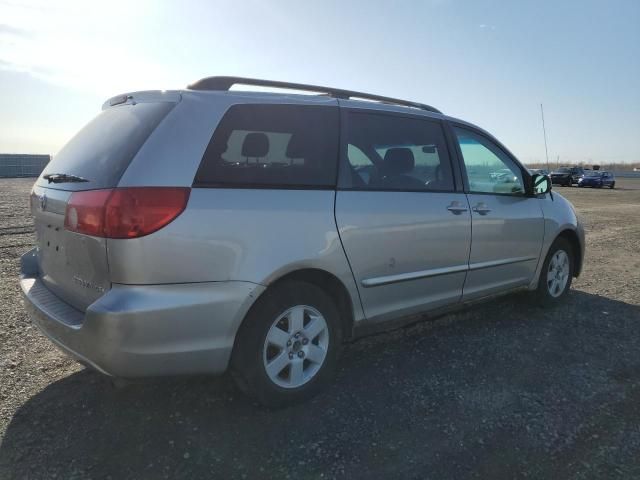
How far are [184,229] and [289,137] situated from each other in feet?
3.08

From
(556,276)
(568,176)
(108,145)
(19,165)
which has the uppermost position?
(19,165)

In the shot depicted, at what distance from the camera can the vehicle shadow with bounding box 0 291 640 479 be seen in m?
2.44

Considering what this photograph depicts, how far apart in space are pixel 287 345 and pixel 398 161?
1.58 metres

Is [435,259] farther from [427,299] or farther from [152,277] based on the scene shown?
[152,277]

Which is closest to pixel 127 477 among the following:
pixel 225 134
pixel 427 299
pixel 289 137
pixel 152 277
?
pixel 152 277

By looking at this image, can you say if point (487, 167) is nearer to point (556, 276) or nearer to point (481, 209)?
point (481, 209)

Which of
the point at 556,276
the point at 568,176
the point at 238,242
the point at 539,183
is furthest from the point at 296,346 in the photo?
the point at 568,176

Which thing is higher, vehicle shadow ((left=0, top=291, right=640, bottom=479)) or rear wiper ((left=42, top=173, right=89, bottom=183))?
rear wiper ((left=42, top=173, right=89, bottom=183))

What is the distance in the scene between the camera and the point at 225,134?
2695mm

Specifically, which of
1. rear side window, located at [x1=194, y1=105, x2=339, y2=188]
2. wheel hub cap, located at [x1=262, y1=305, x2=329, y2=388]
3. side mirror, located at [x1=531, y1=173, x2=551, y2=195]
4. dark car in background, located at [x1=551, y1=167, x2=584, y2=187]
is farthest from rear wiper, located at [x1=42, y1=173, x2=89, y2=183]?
dark car in background, located at [x1=551, y1=167, x2=584, y2=187]

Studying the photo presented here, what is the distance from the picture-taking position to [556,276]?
5.06 metres

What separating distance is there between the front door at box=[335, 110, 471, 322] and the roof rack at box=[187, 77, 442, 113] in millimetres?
234

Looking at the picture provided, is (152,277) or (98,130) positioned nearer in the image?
(152,277)

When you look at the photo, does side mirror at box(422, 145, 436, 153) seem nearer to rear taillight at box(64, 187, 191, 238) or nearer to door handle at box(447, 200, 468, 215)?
door handle at box(447, 200, 468, 215)
